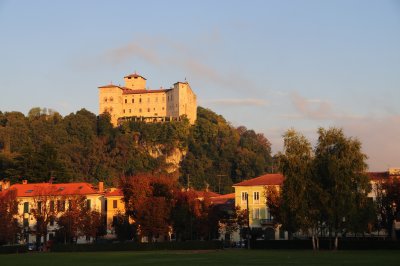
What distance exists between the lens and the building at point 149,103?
619ft

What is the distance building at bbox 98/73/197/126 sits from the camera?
189m

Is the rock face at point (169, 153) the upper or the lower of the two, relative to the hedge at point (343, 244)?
upper

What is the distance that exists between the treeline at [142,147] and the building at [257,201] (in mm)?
60824

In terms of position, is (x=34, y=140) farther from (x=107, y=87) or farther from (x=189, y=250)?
(x=189, y=250)

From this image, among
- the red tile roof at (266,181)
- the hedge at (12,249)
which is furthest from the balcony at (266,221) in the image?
the hedge at (12,249)

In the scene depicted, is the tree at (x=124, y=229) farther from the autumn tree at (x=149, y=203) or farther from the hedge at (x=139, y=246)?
the hedge at (x=139, y=246)

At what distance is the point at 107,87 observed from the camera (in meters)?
198

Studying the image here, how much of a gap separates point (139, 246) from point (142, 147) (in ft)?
352

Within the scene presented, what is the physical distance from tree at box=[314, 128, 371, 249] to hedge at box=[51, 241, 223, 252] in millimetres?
17392

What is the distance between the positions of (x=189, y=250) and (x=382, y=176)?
32764 mm

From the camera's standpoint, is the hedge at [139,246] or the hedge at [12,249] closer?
the hedge at [12,249]

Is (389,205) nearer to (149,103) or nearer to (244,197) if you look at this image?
(244,197)

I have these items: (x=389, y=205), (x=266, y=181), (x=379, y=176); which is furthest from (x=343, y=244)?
(x=266, y=181)

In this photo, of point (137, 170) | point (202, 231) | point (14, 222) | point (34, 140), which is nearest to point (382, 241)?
point (202, 231)
